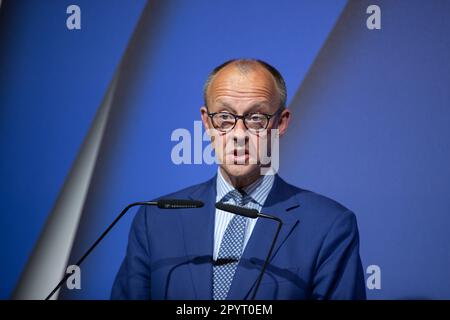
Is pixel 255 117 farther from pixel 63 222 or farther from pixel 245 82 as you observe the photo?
pixel 63 222

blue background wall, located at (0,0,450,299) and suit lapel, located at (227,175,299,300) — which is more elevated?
blue background wall, located at (0,0,450,299)

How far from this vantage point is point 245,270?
2834 millimetres

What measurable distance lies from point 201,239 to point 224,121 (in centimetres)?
50

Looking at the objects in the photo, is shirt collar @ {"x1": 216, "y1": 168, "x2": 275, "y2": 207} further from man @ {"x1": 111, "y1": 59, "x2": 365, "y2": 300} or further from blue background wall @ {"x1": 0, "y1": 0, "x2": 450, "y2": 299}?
blue background wall @ {"x1": 0, "y1": 0, "x2": 450, "y2": 299}

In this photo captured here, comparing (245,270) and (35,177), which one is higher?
(35,177)

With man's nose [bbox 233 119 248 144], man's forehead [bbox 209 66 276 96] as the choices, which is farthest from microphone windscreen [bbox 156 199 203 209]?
man's forehead [bbox 209 66 276 96]

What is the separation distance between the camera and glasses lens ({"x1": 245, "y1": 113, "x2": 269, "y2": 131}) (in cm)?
294

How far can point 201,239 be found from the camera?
2.94 metres

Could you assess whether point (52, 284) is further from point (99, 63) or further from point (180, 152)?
point (99, 63)

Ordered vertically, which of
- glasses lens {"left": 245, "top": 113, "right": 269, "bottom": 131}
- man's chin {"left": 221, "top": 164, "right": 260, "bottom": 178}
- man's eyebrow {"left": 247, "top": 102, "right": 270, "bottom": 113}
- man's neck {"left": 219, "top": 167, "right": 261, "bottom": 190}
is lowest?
man's neck {"left": 219, "top": 167, "right": 261, "bottom": 190}

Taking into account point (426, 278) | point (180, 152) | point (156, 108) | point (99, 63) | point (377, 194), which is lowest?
point (426, 278)

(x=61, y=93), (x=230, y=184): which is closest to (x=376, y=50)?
(x=230, y=184)

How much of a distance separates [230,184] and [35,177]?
920 millimetres

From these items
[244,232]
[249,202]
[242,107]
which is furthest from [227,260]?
[242,107]
